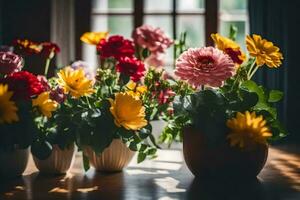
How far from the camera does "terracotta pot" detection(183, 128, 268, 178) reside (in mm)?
1514

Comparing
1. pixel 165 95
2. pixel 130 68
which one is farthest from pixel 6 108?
pixel 165 95

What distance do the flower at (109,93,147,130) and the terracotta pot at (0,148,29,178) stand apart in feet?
0.93

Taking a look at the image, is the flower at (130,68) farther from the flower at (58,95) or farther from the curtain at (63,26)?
the curtain at (63,26)

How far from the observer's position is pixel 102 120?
60.3 inches

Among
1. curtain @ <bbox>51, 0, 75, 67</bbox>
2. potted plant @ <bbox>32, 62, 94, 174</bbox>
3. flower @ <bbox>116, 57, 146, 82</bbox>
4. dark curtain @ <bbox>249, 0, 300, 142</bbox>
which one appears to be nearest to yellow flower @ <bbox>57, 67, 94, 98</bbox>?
potted plant @ <bbox>32, 62, 94, 174</bbox>

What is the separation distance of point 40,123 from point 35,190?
193 mm

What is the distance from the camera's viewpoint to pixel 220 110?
59.6 inches

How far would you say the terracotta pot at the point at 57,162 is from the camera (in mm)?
1626

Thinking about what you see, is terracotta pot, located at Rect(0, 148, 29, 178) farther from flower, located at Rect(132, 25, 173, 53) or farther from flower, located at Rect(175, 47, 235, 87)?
flower, located at Rect(132, 25, 173, 53)

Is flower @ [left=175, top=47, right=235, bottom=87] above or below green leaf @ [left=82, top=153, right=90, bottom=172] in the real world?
above

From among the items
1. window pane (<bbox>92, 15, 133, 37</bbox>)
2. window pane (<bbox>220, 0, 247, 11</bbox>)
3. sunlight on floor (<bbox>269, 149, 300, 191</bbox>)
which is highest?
window pane (<bbox>220, 0, 247, 11</bbox>)

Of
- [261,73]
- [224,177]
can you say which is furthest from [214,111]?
[261,73]

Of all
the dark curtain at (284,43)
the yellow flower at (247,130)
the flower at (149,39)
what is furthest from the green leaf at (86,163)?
the dark curtain at (284,43)

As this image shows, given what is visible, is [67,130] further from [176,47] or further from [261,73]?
[261,73]
